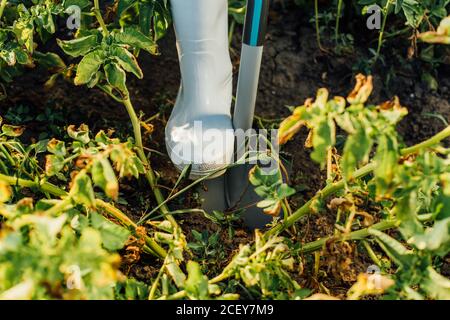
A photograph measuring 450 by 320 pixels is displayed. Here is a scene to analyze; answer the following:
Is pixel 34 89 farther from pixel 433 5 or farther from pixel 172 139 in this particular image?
pixel 433 5

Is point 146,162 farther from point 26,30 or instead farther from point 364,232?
point 364,232

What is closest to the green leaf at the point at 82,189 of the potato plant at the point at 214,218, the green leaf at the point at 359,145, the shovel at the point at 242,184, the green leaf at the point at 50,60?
the potato plant at the point at 214,218

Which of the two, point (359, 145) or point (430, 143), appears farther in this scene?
point (430, 143)

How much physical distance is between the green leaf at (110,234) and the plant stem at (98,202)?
116 mm

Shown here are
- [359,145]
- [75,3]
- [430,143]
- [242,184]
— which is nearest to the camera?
[359,145]

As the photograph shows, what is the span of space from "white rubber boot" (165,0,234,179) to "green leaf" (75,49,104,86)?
28cm

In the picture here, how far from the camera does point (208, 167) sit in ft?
4.66

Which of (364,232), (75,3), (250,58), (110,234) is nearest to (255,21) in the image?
(250,58)

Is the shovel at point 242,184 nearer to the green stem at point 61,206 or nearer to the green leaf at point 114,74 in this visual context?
the green leaf at point 114,74

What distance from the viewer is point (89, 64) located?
4.06 ft

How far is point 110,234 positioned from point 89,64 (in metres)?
0.46

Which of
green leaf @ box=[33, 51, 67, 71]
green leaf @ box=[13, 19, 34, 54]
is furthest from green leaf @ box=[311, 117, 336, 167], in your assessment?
green leaf @ box=[33, 51, 67, 71]

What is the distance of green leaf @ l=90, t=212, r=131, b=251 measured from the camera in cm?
88
